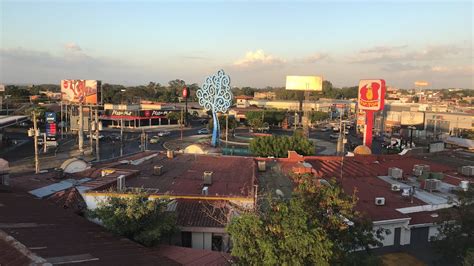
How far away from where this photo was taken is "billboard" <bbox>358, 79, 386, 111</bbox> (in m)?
45.1

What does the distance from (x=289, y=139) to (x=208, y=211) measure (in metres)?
23.0

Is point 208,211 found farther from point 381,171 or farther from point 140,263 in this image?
point 381,171

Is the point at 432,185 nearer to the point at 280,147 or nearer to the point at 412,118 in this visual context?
the point at 280,147

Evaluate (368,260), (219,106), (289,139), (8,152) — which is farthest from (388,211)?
(8,152)

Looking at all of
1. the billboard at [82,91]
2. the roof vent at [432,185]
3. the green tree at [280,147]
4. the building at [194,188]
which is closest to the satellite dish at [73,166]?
the building at [194,188]

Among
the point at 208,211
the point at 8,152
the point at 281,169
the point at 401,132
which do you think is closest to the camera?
the point at 208,211

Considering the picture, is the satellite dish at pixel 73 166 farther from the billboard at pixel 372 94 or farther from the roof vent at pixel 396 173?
the billboard at pixel 372 94

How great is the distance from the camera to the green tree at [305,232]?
9977mm

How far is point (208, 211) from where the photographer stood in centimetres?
1773

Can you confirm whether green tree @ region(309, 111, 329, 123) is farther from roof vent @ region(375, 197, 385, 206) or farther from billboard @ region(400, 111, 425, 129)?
roof vent @ region(375, 197, 385, 206)

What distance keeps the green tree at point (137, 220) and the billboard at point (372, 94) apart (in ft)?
116

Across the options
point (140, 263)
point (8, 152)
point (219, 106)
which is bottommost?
point (8, 152)

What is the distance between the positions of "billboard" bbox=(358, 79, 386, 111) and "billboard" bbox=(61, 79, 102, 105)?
39494mm

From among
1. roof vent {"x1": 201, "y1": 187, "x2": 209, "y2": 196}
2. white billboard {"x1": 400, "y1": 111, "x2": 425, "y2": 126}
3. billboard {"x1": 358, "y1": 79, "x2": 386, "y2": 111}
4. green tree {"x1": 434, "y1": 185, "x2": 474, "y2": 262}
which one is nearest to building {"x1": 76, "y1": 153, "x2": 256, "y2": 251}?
roof vent {"x1": 201, "y1": 187, "x2": 209, "y2": 196}
